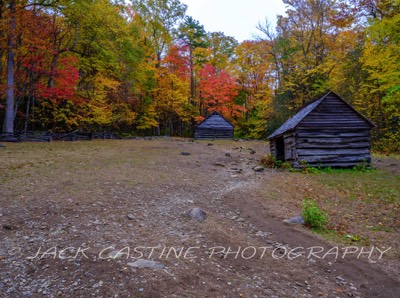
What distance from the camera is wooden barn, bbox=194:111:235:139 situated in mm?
35844

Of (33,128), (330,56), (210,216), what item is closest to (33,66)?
(33,128)

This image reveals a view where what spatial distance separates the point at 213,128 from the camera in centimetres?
3600

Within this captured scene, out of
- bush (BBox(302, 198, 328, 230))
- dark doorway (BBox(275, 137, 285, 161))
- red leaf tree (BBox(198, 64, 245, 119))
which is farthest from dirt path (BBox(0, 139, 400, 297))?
red leaf tree (BBox(198, 64, 245, 119))

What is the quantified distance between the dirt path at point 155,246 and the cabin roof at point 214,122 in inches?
1051

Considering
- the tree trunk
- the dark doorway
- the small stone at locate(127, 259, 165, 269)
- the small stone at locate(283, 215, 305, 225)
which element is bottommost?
the small stone at locate(283, 215, 305, 225)

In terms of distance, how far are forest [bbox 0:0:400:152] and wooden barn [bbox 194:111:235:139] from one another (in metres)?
3.07

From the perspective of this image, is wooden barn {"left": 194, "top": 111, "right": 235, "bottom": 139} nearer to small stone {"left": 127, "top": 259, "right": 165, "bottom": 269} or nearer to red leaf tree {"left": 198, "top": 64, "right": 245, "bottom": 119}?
red leaf tree {"left": 198, "top": 64, "right": 245, "bottom": 119}

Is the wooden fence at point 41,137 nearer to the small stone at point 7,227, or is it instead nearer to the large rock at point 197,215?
the small stone at point 7,227

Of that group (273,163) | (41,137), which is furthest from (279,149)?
(41,137)

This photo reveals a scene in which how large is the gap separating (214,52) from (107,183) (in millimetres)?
37361

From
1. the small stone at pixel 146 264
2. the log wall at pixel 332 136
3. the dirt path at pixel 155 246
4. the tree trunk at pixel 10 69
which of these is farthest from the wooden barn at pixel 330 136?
the tree trunk at pixel 10 69

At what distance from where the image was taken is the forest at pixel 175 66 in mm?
18938

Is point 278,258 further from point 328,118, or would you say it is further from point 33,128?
point 33,128

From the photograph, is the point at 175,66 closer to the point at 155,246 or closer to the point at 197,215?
the point at 197,215
